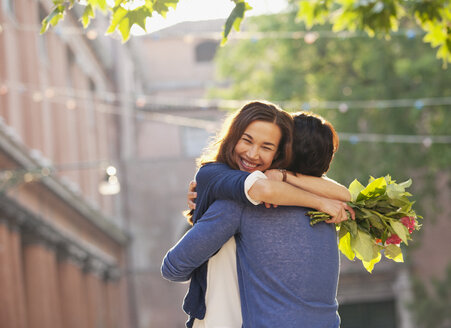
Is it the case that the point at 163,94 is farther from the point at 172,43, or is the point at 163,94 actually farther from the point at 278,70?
the point at 278,70

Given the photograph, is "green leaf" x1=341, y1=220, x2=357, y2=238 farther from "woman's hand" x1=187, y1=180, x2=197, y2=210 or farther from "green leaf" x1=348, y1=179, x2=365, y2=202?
"woman's hand" x1=187, y1=180, x2=197, y2=210

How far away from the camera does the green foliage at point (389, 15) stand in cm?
662

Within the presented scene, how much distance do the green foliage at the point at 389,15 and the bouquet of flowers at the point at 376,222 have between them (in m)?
3.12

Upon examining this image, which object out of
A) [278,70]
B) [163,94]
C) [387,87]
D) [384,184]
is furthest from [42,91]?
[163,94]

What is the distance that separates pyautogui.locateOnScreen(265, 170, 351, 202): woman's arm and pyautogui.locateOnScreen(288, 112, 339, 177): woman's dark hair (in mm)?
42

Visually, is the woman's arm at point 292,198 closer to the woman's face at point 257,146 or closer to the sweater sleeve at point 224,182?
the sweater sleeve at point 224,182

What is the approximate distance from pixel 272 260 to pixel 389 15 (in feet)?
13.0

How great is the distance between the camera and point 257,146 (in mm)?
3527

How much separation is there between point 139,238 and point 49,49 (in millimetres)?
9077

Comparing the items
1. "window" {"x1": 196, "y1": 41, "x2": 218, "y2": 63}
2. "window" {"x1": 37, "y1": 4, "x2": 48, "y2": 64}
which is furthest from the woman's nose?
"window" {"x1": 196, "y1": 41, "x2": 218, "y2": 63}

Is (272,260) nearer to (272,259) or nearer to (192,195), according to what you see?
(272,259)

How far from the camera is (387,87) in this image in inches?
792

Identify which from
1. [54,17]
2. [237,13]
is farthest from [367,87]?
[54,17]

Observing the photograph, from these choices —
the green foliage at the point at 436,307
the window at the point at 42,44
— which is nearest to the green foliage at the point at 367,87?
the green foliage at the point at 436,307
